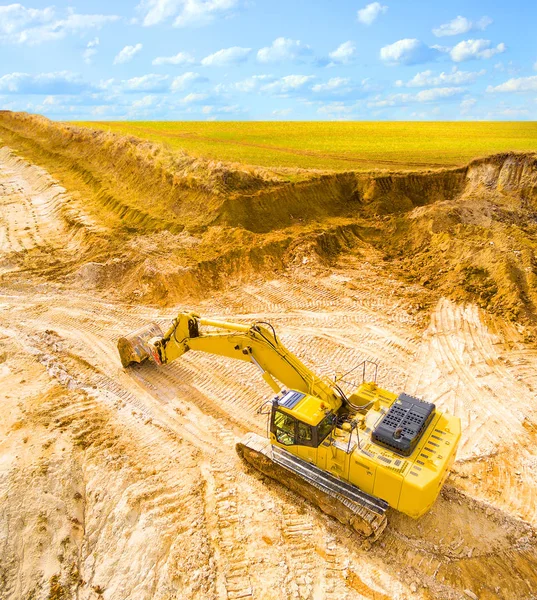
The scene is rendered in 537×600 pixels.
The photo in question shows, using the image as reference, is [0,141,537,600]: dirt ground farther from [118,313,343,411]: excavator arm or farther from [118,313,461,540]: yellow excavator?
[118,313,343,411]: excavator arm

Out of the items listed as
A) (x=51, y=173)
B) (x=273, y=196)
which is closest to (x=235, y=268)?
(x=273, y=196)

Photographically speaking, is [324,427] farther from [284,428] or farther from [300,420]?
[284,428]

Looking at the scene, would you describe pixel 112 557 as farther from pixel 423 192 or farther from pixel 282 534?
pixel 423 192

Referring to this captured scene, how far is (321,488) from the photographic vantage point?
25.2ft

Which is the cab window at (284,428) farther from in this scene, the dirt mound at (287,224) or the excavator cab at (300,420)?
the dirt mound at (287,224)

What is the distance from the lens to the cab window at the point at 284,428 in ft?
25.8

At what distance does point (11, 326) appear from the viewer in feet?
44.5

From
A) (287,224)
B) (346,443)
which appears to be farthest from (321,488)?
(287,224)

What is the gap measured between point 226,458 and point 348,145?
1487 inches

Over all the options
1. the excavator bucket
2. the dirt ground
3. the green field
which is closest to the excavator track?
the dirt ground

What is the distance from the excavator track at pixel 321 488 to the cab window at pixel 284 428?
0.31 m

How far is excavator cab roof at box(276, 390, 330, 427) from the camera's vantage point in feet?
24.9

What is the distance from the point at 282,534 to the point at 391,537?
1.77m

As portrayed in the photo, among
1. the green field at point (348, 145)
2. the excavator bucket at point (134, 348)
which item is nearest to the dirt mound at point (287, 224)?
the excavator bucket at point (134, 348)
